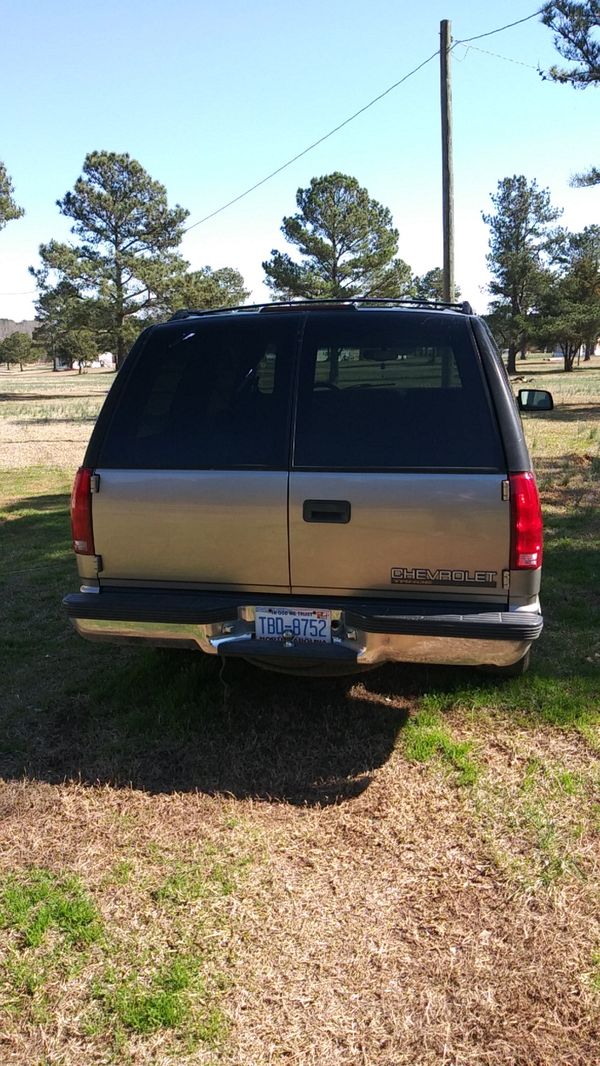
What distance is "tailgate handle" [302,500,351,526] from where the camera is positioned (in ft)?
10.3

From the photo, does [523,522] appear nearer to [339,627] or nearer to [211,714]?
[339,627]

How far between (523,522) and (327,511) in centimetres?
78

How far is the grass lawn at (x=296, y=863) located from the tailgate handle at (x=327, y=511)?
1.16 m

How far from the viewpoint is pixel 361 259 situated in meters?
39.2

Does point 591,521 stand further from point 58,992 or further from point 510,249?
point 510,249

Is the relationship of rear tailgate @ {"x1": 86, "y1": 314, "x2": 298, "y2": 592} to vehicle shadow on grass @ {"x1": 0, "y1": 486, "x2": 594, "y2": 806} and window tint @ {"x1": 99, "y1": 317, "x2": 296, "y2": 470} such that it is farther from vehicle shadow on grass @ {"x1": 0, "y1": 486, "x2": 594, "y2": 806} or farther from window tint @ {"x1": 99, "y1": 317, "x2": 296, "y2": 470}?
vehicle shadow on grass @ {"x1": 0, "y1": 486, "x2": 594, "y2": 806}

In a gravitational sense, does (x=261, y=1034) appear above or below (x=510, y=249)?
below

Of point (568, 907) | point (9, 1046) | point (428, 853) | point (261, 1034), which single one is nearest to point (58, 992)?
point (9, 1046)

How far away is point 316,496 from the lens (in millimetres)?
3186

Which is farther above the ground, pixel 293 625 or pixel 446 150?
pixel 446 150

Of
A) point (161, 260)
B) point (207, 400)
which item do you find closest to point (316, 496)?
point (207, 400)

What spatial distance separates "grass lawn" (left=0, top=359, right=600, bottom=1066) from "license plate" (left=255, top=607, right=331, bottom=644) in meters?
0.65

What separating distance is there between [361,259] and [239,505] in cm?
3870

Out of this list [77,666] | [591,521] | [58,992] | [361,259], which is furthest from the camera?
[361,259]
